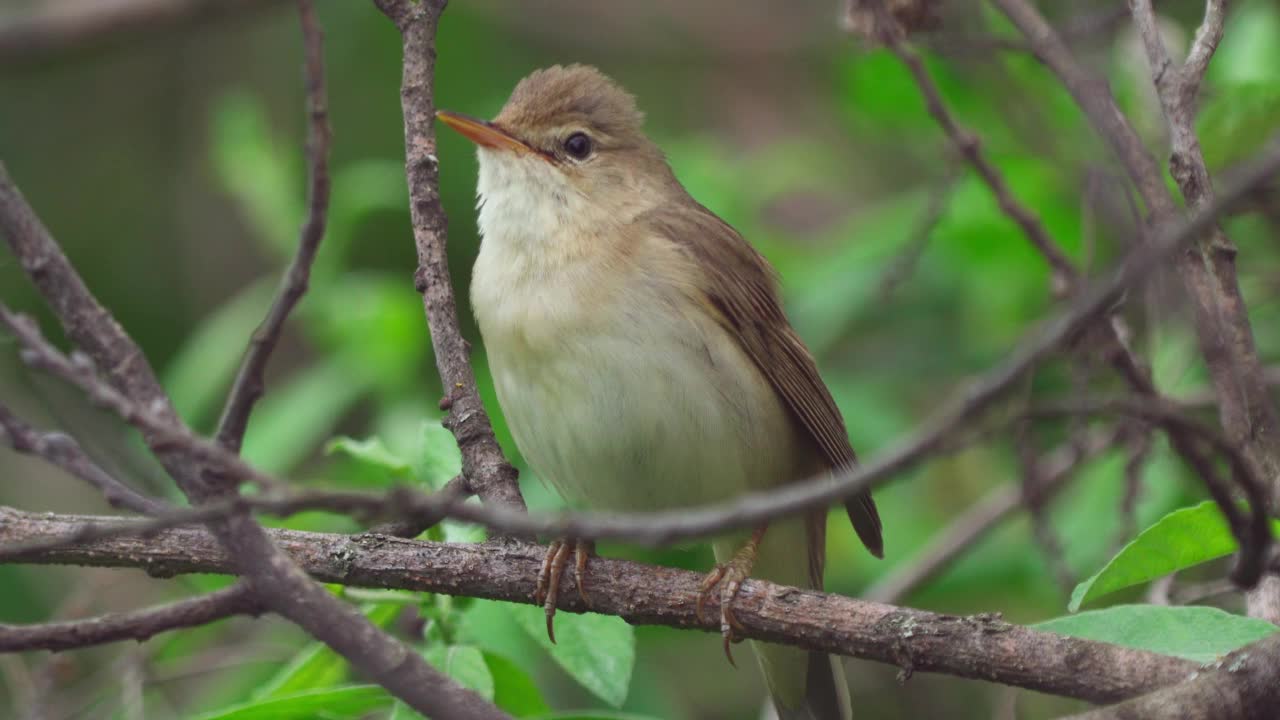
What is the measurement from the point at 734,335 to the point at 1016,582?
1.27m


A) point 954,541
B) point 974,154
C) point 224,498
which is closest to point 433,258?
point 224,498

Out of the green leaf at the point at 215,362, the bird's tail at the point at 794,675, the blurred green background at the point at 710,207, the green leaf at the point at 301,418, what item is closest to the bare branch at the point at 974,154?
the blurred green background at the point at 710,207

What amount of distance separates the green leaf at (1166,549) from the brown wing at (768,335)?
37.3 inches

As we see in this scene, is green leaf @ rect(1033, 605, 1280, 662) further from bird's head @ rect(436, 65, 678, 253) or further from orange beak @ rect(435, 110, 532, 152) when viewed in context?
orange beak @ rect(435, 110, 532, 152)

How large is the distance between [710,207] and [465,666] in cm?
242

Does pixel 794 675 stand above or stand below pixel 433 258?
below

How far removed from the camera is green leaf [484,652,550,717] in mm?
2824

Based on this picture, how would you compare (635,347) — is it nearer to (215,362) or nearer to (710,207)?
(710,207)

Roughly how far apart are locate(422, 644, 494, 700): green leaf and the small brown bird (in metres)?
0.30

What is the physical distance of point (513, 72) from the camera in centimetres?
707

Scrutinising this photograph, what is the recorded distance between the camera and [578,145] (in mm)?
3713

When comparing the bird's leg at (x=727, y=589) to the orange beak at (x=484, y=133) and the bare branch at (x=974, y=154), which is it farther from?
the orange beak at (x=484, y=133)

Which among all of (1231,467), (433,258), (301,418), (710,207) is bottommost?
(1231,467)

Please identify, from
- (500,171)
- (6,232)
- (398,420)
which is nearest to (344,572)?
(6,232)
